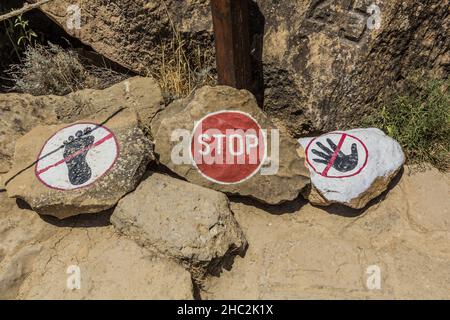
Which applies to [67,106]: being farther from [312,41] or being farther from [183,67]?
[312,41]

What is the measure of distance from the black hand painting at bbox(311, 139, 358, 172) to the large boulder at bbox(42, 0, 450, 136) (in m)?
0.25

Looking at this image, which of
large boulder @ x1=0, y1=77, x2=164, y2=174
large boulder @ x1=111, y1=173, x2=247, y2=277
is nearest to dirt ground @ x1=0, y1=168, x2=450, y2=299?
large boulder @ x1=111, y1=173, x2=247, y2=277

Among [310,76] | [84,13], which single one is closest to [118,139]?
[84,13]

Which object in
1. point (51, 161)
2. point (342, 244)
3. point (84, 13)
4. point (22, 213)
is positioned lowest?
point (342, 244)

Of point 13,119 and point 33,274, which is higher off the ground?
point 13,119

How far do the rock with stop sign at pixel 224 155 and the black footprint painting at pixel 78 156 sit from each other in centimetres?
47

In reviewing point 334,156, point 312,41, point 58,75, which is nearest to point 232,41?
point 312,41

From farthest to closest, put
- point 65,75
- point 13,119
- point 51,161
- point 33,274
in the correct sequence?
point 65,75 < point 13,119 < point 51,161 < point 33,274

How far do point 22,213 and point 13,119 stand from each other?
28.4 inches

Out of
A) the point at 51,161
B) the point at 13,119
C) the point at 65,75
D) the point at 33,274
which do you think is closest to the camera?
the point at 33,274

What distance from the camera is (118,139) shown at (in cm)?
309

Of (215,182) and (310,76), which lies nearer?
(215,182)

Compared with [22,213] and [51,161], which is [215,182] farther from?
[22,213]

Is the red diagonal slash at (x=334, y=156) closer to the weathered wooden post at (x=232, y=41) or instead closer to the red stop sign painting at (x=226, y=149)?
the red stop sign painting at (x=226, y=149)
